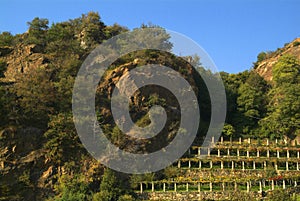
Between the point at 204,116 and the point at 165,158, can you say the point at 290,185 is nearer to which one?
the point at 165,158

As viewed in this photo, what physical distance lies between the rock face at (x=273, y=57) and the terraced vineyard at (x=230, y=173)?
71.0ft

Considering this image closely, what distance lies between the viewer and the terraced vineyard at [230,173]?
23781 mm

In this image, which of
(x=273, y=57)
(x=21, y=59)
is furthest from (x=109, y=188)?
(x=273, y=57)

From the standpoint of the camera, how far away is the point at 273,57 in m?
56.9

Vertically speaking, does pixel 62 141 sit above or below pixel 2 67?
below

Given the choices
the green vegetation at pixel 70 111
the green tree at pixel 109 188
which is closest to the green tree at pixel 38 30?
the green vegetation at pixel 70 111

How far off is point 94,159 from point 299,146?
17.8 m

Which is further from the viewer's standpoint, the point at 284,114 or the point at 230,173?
the point at 284,114

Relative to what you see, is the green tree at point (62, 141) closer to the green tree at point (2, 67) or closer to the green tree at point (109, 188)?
the green tree at point (109, 188)

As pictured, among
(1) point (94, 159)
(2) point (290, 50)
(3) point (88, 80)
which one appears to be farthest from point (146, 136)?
(2) point (290, 50)

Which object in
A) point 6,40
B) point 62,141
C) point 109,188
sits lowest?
point 109,188

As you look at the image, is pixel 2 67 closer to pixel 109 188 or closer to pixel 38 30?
pixel 38 30

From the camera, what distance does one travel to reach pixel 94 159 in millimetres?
25094

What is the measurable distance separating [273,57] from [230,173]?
34.8 m
